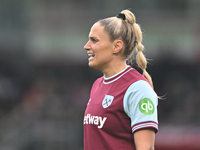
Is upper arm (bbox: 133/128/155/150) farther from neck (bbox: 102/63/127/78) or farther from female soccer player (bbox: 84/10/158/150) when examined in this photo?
neck (bbox: 102/63/127/78)

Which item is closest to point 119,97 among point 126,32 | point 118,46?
point 118,46

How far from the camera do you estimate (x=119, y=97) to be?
2287mm

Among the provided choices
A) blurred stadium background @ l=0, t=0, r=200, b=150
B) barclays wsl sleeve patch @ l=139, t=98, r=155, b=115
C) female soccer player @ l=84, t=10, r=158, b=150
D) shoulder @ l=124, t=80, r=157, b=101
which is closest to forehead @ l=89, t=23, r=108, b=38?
female soccer player @ l=84, t=10, r=158, b=150

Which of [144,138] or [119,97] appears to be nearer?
[144,138]

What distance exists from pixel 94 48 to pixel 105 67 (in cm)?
16

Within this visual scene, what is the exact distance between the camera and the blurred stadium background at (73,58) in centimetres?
877

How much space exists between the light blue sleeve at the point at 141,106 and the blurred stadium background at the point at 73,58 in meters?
5.91

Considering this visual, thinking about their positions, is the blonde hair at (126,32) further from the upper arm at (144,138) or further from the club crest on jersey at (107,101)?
the upper arm at (144,138)

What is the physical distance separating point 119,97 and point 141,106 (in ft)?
0.55

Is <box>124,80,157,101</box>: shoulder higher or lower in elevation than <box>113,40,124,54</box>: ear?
lower

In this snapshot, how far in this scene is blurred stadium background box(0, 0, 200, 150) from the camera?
877 cm

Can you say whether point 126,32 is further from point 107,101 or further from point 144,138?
point 144,138

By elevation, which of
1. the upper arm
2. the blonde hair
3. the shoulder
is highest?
the blonde hair

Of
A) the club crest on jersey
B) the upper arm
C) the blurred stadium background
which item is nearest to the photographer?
the upper arm
